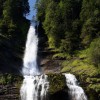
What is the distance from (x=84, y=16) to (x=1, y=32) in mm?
14072

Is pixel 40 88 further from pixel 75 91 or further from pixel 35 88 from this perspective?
pixel 75 91

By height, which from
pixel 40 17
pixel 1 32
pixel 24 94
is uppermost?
pixel 40 17

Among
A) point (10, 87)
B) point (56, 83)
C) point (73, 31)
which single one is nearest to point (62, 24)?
point (73, 31)

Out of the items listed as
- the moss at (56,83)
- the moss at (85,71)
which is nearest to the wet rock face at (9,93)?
the moss at (56,83)

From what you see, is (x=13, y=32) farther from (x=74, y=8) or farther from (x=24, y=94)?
(x=24, y=94)

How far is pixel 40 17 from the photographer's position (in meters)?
67.6

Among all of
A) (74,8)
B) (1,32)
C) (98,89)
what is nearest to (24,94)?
(98,89)

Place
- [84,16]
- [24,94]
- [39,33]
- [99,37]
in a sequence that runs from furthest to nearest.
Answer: [39,33] → [84,16] → [99,37] → [24,94]

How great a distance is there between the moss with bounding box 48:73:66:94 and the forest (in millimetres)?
4035

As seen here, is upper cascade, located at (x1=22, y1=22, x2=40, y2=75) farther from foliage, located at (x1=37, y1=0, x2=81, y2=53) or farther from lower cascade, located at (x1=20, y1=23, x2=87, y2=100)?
lower cascade, located at (x1=20, y1=23, x2=87, y2=100)

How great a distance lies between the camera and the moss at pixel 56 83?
43.3 m

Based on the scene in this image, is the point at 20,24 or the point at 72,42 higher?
the point at 20,24

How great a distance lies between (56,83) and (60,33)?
1765cm

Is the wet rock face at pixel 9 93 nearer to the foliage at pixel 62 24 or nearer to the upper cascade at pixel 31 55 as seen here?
the upper cascade at pixel 31 55
